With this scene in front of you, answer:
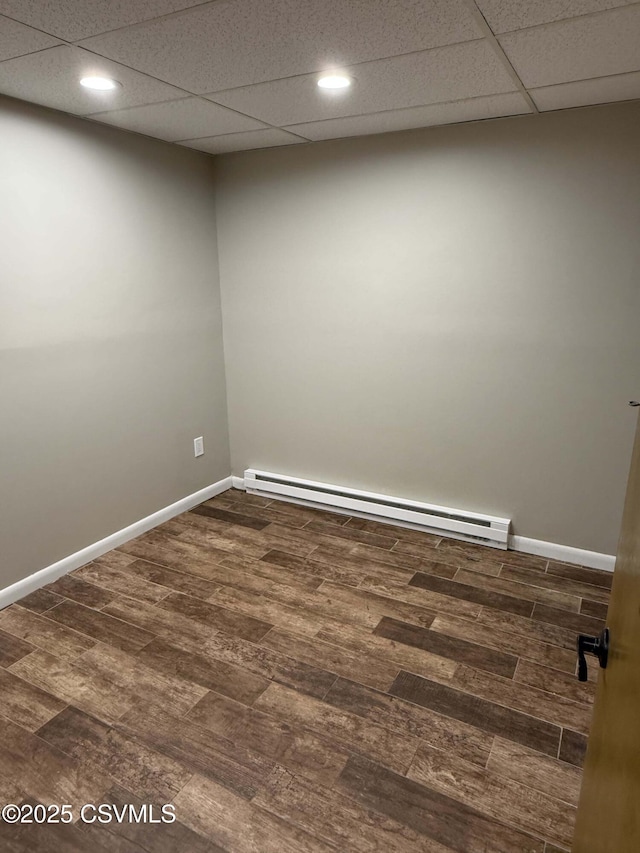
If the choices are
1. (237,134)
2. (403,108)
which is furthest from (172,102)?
(403,108)

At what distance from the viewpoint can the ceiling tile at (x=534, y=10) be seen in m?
1.50

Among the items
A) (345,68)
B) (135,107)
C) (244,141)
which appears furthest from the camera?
(244,141)

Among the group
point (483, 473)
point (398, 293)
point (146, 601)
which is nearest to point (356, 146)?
point (398, 293)

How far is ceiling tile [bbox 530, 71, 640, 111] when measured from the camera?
2.14 m

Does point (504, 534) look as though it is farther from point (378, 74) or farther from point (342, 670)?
point (378, 74)

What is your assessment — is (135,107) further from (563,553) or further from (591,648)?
(563,553)

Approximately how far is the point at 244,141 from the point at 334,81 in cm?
113

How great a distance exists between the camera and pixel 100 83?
84.5 inches

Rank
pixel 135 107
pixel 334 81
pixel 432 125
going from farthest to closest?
1. pixel 432 125
2. pixel 135 107
3. pixel 334 81

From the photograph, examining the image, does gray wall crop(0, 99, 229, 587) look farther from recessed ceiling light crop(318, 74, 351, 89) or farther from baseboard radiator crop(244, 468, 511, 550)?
recessed ceiling light crop(318, 74, 351, 89)

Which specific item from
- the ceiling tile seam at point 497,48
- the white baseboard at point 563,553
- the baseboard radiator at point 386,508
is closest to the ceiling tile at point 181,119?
the ceiling tile seam at point 497,48

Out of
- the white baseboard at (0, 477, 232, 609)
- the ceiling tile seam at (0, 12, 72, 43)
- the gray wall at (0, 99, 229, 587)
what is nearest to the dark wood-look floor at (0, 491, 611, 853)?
the white baseboard at (0, 477, 232, 609)

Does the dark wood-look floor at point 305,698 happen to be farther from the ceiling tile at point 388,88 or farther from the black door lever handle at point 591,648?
the ceiling tile at point 388,88

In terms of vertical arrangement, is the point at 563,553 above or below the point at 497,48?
below
